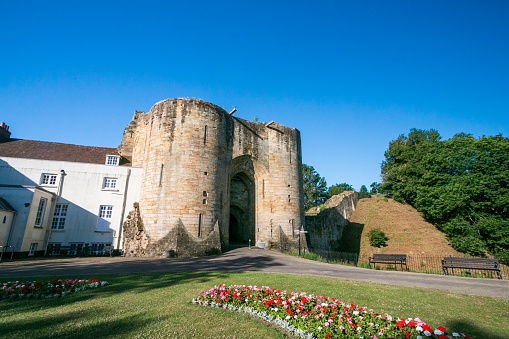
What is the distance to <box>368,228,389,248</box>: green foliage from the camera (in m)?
31.3

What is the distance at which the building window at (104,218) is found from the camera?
21.1 metres

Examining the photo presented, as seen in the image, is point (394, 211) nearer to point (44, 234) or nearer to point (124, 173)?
point (124, 173)

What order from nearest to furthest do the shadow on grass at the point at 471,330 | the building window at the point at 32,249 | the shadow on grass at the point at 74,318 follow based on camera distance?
the shadow on grass at the point at 74,318, the shadow on grass at the point at 471,330, the building window at the point at 32,249

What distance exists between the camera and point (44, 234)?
64.2 feet

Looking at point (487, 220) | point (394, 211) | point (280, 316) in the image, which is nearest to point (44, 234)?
point (280, 316)

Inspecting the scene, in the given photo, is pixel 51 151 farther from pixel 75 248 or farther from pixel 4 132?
pixel 75 248

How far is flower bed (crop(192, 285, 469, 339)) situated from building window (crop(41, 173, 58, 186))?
20.7 m

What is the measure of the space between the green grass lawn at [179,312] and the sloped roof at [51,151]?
20850 mm

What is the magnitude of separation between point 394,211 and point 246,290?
36.9m

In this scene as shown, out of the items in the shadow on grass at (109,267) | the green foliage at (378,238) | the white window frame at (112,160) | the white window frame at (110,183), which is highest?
the white window frame at (112,160)

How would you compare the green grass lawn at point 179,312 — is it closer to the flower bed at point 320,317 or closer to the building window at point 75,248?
the flower bed at point 320,317

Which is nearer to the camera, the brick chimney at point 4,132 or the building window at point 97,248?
the building window at point 97,248

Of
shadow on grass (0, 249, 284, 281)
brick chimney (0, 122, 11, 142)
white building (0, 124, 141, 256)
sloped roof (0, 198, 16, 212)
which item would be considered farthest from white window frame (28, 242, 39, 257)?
brick chimney (0, 122, 11, 142)

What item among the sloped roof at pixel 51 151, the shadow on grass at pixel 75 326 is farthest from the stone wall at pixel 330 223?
the shadow on grass at pixel 75 326
